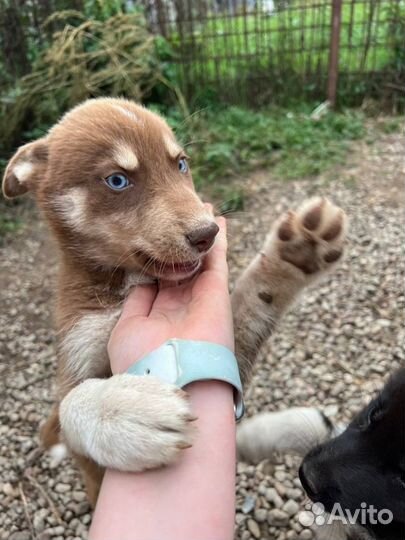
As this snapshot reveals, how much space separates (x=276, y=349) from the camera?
4047 millimetres

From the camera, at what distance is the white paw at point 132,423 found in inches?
68.0

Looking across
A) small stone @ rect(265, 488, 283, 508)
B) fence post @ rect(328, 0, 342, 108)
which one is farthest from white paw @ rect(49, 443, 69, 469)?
fence post @ rect(328, 0, 342, 108)


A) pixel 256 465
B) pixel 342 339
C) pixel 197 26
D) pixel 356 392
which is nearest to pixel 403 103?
pixel 197 26

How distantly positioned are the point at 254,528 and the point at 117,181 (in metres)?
1.92

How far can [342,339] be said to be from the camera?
13.3 ft

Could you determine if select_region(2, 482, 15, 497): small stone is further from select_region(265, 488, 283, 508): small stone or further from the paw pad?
the paw pad

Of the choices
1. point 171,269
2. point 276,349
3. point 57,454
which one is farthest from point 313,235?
point 57,454

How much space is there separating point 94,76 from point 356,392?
4.52 meters

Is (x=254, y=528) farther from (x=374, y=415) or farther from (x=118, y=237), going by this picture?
(x=118, y=237)

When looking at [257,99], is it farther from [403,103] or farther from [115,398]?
[115,398]

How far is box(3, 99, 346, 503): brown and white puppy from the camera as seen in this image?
7.45 ft

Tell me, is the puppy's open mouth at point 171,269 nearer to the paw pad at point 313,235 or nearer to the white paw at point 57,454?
the paw pad at point 313,235

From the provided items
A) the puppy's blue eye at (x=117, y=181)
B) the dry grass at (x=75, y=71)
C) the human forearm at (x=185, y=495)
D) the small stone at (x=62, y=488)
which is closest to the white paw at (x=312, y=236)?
the puppy's blue eye at (x=117, y=181)

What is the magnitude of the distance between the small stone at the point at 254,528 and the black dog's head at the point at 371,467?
3.12 ft
